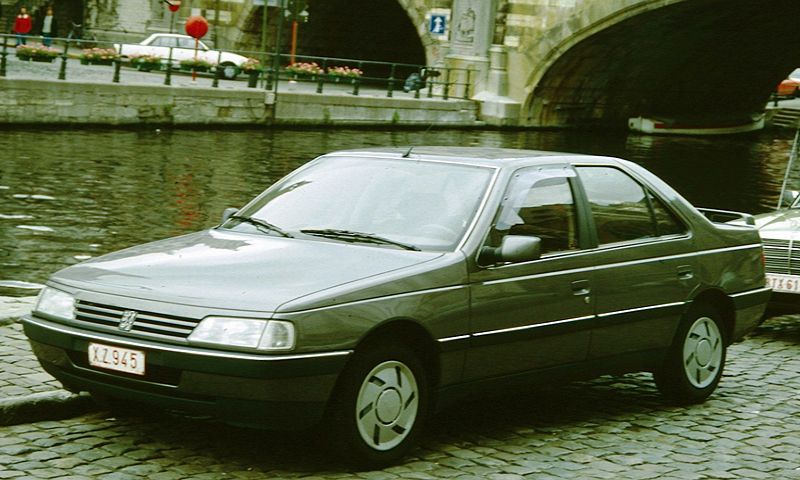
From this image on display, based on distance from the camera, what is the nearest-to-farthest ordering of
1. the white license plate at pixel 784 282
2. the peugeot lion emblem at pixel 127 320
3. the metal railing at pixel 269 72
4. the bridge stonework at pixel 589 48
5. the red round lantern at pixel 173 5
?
the peugeot lion emblem at pixel 127 320, the white license plate at pixel 784 282, the metal railing at pixel 269 72, the bridge stonework at pixel 589 48, the red round lantern at pixel 173 5

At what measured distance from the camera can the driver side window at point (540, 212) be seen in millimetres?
6434

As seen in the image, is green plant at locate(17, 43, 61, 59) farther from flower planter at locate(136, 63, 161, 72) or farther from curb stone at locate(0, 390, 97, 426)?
curb stone at locate(0, 390, 97, 426)

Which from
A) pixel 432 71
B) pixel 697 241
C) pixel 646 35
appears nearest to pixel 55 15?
pixel 432 71

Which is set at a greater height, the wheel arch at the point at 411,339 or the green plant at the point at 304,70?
the green plant at the point at 304,70

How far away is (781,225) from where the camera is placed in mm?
10539

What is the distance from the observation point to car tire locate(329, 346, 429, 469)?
18.1ft

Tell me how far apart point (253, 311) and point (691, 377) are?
3048 mm

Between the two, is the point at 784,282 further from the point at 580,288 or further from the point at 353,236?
the point at 353,236

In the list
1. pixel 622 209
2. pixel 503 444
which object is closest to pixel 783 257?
pixel 622 209

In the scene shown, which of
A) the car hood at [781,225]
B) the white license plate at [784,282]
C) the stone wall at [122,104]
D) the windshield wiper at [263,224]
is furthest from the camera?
the stone wall at [122,104]

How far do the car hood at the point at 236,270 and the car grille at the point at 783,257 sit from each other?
4.85 metres

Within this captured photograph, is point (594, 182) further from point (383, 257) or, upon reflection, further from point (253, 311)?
point (253, 311)

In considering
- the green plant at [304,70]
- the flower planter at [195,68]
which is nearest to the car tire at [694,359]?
the flower planter at [195,68]

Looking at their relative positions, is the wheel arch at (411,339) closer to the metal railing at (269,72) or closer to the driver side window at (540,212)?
the driver side window at (540,212)
